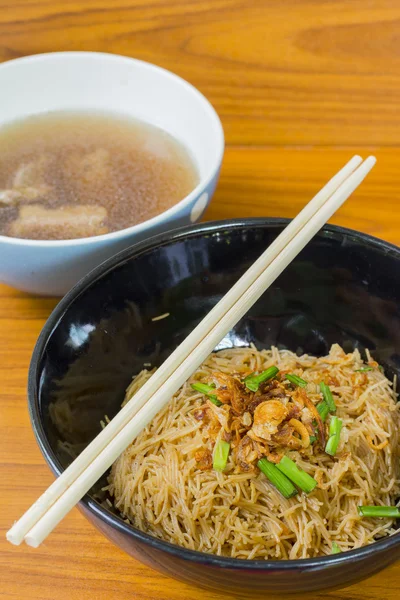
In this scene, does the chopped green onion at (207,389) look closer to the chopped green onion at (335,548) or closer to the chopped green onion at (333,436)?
the chopped green onion at (333,436)

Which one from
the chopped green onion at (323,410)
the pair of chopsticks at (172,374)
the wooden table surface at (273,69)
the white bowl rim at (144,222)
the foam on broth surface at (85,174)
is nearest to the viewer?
the pair of chopsticks at (172,374)

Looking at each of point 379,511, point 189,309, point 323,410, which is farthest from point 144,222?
point 379,511

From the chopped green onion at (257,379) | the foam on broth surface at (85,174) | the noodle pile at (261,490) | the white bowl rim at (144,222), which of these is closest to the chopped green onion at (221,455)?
the noodle pile at (261,490)

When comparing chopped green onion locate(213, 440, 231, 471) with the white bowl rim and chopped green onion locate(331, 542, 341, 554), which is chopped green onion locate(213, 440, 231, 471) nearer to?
chopped green onion locate(331, 542, 341, 554)

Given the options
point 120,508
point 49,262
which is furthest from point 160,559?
point 49,262

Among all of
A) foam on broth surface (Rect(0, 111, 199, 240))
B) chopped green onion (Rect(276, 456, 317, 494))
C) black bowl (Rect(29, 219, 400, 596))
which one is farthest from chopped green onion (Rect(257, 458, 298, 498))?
foam on broth surface (Rect(0, 111, 199, 240))

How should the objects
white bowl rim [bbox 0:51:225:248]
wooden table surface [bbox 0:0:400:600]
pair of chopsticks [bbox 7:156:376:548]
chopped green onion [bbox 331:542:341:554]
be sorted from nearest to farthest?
pair of chopsticks [bbox 7:156:376:548] → chopped green onion [bbox 331:542:341:554] → white bowl rim [bbox 0:51:225:248] → wooden table surface [bbox 0:0:400:600]

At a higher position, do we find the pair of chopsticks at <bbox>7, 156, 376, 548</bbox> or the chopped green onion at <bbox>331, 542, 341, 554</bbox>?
the pair of chopsticks at <bbox>7, 156, 376, 548</bbox>
